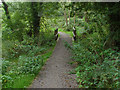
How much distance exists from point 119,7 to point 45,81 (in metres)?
5.23

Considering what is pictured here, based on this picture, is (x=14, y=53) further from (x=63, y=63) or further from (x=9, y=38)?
(x=63, y=63)

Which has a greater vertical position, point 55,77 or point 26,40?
point 26,40

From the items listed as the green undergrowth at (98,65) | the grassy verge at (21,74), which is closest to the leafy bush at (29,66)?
the grassy verge at (21,74)

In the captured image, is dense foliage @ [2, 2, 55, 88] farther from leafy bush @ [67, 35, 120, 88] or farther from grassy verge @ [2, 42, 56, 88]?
leafy bush @ [67, 35, 120, 88]

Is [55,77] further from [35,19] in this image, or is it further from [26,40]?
[35,19]

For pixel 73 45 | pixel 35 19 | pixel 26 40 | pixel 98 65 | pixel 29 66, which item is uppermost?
pixel 35 19

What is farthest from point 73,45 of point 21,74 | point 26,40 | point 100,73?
point 100,73

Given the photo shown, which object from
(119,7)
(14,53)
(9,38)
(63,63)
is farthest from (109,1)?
(9,38)

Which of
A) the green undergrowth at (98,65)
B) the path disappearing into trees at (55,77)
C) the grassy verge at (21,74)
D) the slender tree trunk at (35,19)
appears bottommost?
the path disappearing into trees at (55,77)

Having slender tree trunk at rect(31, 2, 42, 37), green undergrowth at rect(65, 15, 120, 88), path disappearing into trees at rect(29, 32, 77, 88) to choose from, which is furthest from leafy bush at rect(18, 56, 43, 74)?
slender tree trunk at rect(31, 2, 42, 37)

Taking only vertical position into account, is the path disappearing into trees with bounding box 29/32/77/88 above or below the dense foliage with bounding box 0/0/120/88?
below

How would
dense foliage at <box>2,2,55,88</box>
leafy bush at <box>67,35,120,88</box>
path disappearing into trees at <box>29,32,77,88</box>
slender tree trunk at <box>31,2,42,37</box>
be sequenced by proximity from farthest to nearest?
1. slender tree trunk at <box>31,2,42,37</box>
2. dense foliage at <box>2,2,55,88</box>
3. path disappearing into trees at <box>29,32,77,88</box>
4. leafy bush at <box>67,35,120,88</box>

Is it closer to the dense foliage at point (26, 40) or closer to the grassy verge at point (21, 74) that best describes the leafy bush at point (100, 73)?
the grassy verge at point (21, 74)

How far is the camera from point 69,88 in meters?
5.16
